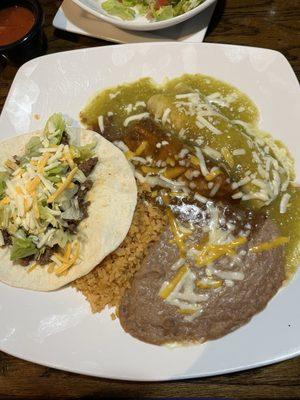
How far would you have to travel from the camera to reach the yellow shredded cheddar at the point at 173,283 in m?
2.51

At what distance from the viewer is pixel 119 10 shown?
3.30m

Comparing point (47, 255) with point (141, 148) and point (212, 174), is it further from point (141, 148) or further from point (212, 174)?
point (212, 174)

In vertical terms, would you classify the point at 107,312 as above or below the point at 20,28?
below

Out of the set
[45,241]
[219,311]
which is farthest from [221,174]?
[45,241]

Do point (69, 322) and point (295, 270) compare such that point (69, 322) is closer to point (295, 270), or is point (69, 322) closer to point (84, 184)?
point (84, 184)

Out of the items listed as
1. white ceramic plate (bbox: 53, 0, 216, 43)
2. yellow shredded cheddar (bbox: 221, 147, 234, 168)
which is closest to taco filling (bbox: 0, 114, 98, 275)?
yellow shredded cheddar (bbox: 221, 147, 234, 168)

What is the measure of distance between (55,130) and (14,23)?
3.68 feet

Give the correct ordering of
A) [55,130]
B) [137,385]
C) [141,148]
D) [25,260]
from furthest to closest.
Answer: [141,148] → [55,130] → [25,260] → [137,385]

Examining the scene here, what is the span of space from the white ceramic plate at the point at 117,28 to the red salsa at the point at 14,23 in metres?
0.26

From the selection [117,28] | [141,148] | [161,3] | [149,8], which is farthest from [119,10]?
[141,148]

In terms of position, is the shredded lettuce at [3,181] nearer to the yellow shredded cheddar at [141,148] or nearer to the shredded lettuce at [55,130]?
the shredded lettuce at [55,130]

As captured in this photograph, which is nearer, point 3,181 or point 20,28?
point 3,181

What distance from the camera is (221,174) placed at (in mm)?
2676

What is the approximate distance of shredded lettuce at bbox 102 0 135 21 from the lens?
330cm
